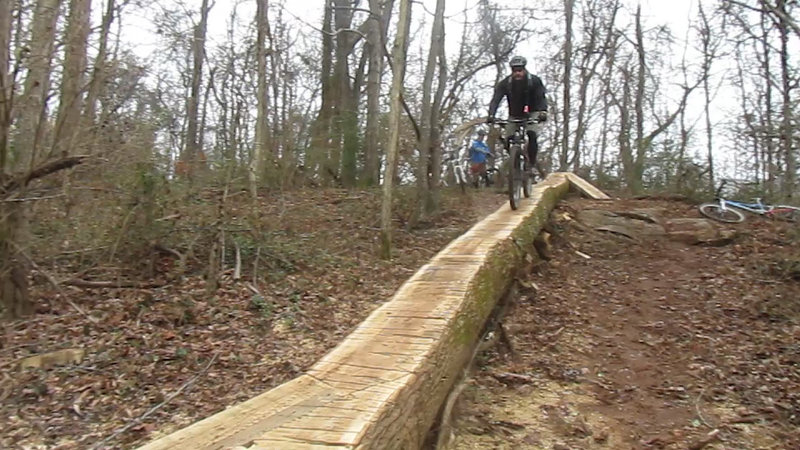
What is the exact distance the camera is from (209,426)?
252 cm

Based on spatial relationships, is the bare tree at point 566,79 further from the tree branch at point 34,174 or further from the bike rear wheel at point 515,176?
the tree branch at point 34,174

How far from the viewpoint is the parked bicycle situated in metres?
7.32

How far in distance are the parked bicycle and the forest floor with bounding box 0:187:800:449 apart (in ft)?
2.25

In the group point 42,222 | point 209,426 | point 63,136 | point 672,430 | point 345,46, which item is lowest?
point 672,430

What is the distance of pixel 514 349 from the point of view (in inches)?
179

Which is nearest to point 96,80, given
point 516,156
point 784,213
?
point 516,156

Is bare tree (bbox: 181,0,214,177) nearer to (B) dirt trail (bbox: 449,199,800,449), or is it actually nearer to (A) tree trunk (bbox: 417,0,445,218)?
(A) tree trunk (bbox: 417,0,445,218)

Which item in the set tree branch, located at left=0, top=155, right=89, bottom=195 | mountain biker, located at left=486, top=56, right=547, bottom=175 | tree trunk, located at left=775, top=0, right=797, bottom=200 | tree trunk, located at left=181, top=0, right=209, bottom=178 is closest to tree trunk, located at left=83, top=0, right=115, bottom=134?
tree branch, located at left=0, top=155, right=89, bottom=195

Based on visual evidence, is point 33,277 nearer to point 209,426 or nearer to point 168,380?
point 168,380

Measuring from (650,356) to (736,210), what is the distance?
4.48 meters

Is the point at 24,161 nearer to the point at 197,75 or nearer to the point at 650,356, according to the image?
the point at 650,356

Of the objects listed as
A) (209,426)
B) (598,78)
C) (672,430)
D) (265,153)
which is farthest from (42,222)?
(598,78)

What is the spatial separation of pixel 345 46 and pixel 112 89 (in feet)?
22.3

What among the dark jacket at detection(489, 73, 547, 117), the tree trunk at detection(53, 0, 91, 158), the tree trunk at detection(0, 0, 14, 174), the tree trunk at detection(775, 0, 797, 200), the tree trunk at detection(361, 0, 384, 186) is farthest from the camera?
the tree trunk at detection(361, 0, 384, 186)
